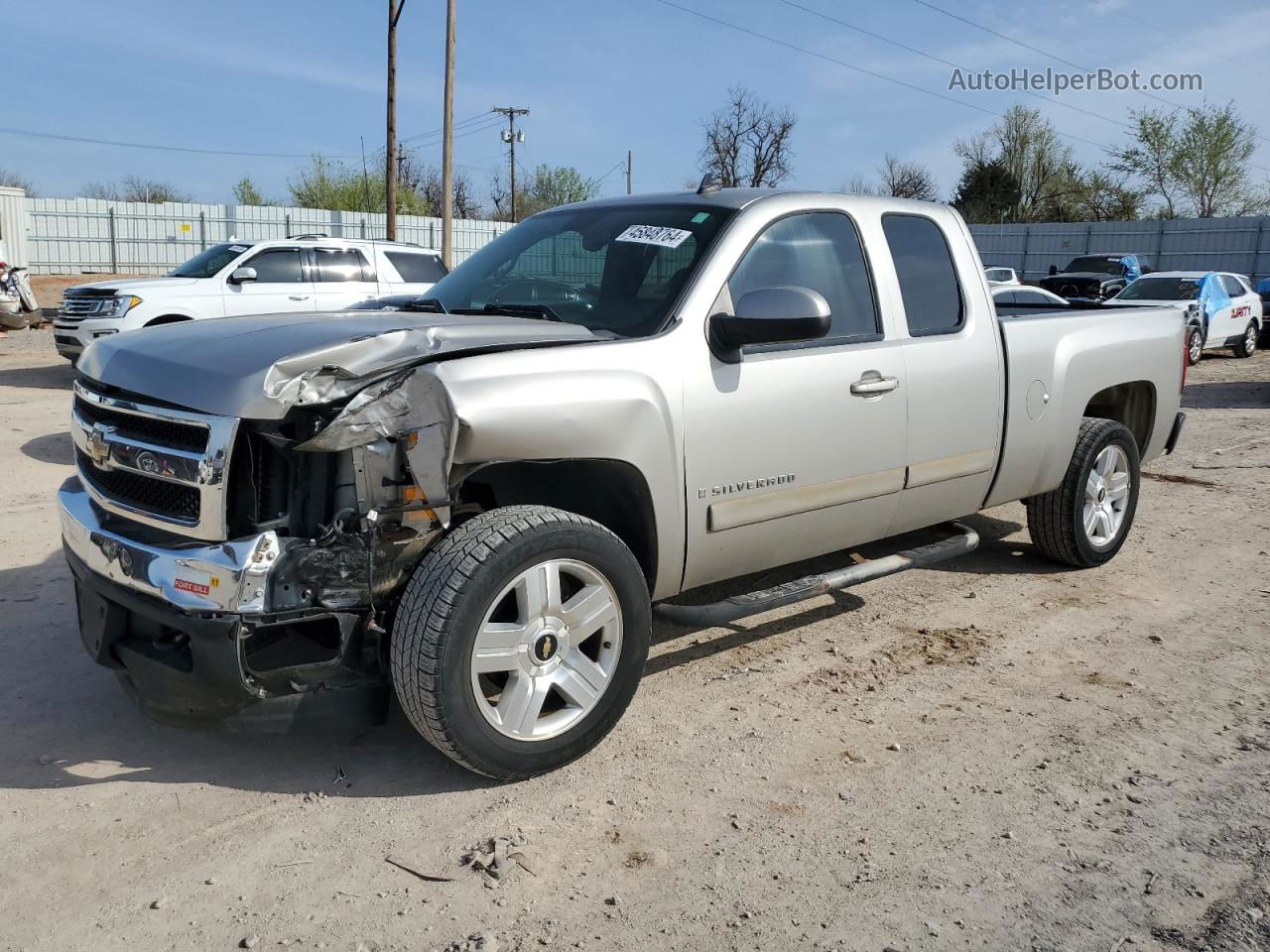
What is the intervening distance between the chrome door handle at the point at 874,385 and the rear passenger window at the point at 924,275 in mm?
335

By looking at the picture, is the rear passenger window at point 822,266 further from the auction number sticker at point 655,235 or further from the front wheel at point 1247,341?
the front wheel at point 1247,341

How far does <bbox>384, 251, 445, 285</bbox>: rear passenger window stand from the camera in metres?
14.2

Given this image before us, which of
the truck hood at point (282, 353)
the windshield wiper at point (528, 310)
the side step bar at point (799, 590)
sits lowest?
the side step bar at point (799, 590)

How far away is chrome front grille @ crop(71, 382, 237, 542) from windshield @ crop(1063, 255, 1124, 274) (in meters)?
26.1

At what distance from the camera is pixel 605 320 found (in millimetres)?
3920

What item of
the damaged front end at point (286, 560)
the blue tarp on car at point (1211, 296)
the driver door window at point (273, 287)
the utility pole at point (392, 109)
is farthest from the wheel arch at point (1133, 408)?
the utility pole at point (392, 109)

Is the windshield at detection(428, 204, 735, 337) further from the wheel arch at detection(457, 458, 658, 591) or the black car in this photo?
the black car

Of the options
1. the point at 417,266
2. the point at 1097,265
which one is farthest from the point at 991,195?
the point at 417,266

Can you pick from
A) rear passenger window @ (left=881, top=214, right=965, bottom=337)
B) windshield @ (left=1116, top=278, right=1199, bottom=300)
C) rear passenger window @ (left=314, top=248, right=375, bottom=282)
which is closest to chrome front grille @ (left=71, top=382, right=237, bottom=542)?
rear passenger window @ (left=881, top=214, right=965, bottom=337)

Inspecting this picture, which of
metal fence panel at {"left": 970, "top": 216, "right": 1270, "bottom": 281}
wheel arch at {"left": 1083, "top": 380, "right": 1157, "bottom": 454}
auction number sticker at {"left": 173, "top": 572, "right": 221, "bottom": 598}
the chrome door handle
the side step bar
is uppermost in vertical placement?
metal fence panel at {"left": 970, "top": 216, "right": 1270, "bottom": 281}

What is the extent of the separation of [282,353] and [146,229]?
112 feet

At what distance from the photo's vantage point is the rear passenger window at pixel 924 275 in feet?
15.0

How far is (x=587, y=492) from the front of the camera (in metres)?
3.85

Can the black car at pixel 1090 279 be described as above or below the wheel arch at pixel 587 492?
above
